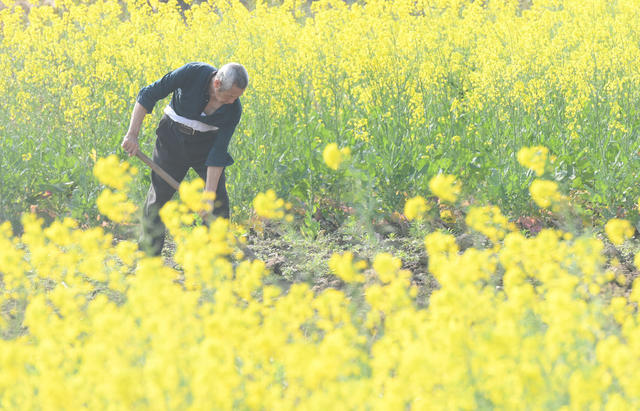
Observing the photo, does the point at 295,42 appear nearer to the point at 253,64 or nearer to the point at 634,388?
the point at 253,64

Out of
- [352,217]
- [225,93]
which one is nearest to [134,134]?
[225,93]

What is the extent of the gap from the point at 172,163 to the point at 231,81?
976 mm

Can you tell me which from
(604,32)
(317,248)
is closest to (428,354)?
(317,248)

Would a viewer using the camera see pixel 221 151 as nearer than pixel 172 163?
Yes

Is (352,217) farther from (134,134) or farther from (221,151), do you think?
(134,134)

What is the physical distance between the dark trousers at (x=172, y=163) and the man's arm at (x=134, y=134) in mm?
221

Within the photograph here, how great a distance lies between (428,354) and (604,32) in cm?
541

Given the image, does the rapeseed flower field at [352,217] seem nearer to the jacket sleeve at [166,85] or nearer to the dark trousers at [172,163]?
the dark trousers at [172,163]

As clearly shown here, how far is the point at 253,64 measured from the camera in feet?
21.3

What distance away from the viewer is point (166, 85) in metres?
4.64

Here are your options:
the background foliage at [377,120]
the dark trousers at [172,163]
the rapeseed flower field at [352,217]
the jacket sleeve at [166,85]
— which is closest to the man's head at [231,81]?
the jacket sleeve at [166,85]

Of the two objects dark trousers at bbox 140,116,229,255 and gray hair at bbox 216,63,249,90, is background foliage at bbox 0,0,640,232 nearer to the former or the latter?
dark trousers at bbox 140,116,229,255

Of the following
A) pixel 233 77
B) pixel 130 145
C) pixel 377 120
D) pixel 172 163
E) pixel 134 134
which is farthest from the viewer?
pixel 377 120

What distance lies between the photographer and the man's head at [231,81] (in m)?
4.23
